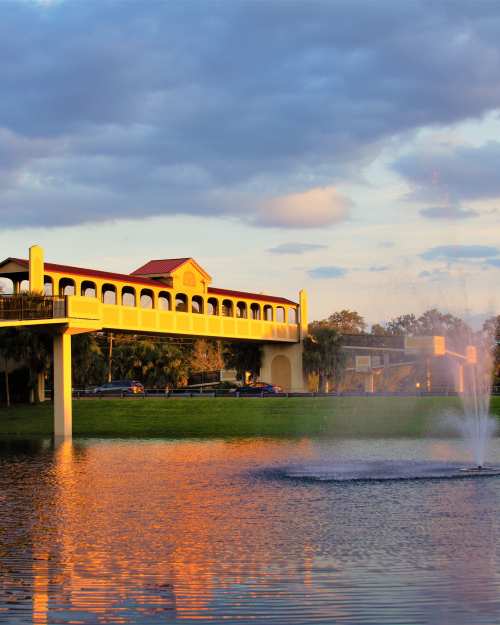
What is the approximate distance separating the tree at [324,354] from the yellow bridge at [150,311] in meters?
1.05

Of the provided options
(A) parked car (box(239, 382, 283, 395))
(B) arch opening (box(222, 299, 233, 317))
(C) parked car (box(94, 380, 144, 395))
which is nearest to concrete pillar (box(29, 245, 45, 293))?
(C) parked car (box(94, 380, 144, 395))

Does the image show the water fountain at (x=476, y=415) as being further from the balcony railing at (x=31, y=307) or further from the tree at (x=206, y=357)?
the tree at (x=206, y=357)

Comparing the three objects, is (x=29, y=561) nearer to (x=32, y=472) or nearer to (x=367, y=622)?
(x=367, y=622)

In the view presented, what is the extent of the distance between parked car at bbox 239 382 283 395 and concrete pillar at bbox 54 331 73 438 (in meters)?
24.4

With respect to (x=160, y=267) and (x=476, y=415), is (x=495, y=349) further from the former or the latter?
(x=476, y=415)

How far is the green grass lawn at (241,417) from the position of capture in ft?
198

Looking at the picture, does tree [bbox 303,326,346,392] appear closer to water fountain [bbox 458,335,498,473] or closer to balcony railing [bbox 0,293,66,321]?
water fountain [bbox 458,335,498,473]

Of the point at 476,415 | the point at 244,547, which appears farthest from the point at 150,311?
the point at 244,547

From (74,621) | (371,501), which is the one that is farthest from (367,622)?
(371,501)

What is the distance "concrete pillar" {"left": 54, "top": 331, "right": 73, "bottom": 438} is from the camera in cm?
6166

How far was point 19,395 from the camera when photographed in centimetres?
7725

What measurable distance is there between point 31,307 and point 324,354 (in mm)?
42129

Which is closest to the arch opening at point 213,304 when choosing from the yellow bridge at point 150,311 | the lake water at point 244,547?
the yellow bridge at point 150,311

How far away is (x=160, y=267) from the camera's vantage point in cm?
8250
